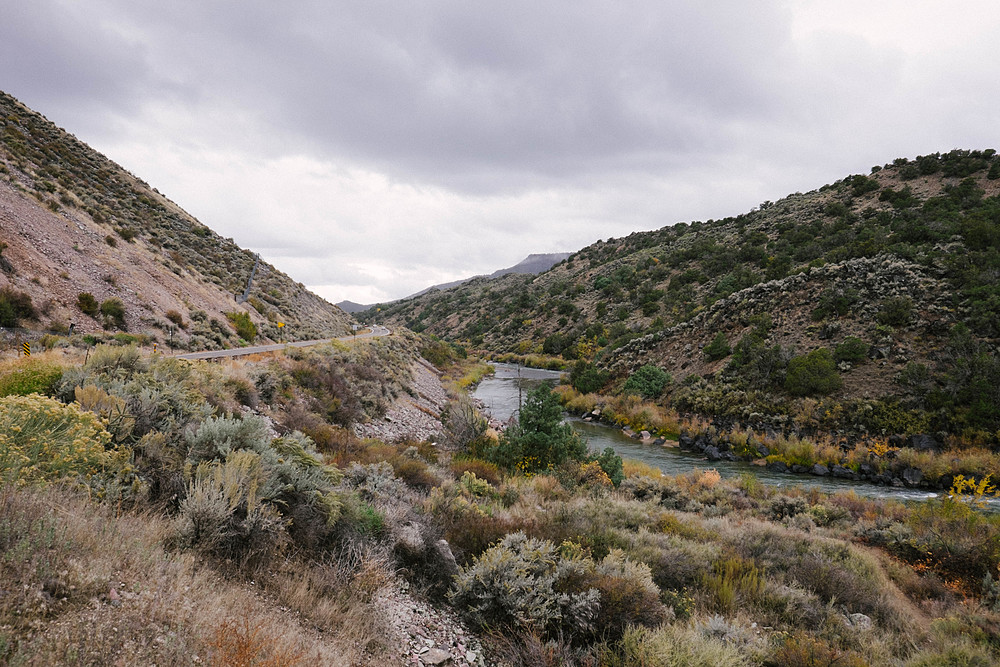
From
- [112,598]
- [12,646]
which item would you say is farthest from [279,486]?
[12,646]

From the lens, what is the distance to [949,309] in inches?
827

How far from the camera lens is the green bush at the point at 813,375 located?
20938mm

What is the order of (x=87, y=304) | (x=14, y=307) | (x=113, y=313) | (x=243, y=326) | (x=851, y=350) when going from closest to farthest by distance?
(x=14, y=307) → (x=87, y=304) → (x=113, y=313) → (x=851, y=350) → (x=243, y=326)

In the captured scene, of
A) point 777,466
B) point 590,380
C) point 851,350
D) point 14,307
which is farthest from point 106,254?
point 851,350

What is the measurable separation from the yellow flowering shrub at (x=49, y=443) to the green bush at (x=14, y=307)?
14.4 meters

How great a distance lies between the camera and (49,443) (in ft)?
13.5

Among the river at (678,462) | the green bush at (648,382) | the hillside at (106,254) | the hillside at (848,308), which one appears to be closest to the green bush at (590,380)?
the hillside at (848,308)

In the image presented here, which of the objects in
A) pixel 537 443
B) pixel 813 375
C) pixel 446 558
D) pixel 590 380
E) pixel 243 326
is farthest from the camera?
pixel 590 380

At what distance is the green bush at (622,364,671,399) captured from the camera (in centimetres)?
2783

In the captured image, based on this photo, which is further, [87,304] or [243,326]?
[243,326]

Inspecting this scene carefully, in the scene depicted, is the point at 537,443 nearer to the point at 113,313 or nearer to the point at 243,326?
the point at 113,313

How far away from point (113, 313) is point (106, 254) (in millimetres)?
6544

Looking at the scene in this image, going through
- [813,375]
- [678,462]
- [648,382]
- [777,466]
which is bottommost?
[678,462]

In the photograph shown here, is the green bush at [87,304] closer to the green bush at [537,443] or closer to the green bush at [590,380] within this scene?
the green bush at [537,443]
